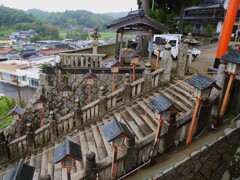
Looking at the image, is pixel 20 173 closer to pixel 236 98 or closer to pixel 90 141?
pixel 90 141

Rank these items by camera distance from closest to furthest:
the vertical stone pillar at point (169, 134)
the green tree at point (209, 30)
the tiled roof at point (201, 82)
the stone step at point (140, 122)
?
1. the tiled roof at point (201, 82)
2. the vertical stone pillar at point (169, 134)
3. the stone step at point (140, 122)
4. the green tree at point (209, 30)

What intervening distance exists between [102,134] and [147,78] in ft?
10.7

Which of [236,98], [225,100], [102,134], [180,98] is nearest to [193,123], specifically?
[225,100]

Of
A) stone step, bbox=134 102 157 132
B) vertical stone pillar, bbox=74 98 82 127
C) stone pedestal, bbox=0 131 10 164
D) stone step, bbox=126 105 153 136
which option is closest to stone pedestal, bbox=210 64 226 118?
stone step, bbox=134 102 157 132

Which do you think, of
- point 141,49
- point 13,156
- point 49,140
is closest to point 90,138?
point 49,140

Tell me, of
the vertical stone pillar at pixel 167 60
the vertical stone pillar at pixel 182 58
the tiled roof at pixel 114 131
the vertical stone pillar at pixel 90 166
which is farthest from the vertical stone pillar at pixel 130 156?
the vertical stone pillar at pixel 182 58

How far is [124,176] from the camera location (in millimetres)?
5023

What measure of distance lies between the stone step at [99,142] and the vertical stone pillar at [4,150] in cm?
385

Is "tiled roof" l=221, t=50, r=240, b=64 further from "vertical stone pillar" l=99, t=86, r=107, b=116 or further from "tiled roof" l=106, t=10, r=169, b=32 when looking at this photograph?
"tiled roof" l=106, t=10, r=169, b=32

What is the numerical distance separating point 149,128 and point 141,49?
10.4 m

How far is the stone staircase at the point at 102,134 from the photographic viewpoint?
6.30 metres

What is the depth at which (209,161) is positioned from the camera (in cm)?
520

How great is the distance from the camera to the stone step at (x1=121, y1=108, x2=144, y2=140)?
621 centimetres

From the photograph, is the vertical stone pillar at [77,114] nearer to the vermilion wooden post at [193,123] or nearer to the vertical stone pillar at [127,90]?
the vertical stone pillar at [127,90]
